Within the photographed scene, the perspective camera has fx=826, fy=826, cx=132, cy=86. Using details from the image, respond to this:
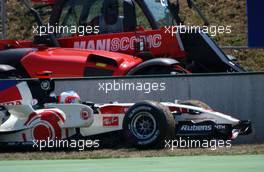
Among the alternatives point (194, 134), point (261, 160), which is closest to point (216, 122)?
point (194, 134)

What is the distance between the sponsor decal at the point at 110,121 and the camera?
41.8ft

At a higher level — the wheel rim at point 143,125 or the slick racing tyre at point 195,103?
the slick racing tyre at point 195,103

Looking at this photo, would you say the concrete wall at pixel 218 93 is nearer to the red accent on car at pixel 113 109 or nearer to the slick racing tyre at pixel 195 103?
the slick racing tyre at pixel 195 103

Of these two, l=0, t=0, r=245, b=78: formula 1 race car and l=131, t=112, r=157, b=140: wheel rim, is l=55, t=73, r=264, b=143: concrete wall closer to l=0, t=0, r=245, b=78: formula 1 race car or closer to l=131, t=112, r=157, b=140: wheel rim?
l=131, t=112, r=157, b=140: wheel rim

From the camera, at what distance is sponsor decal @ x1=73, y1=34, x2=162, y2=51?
15719mm

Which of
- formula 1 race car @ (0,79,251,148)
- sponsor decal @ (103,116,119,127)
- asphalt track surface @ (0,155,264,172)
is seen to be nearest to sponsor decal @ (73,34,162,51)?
formula 1 race car @ (0,79,251,148)

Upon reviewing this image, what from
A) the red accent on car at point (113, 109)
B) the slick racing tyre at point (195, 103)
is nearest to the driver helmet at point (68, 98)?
the red accent on car at point (113, 109)

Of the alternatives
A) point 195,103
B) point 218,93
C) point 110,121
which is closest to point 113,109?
point 110,121

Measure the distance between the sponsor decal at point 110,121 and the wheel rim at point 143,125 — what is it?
1.38 feet

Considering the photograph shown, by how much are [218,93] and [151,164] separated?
11.8 feet

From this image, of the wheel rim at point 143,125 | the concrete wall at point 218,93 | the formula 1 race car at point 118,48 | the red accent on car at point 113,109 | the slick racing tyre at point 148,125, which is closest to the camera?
the slick racing tyre at point 148,125

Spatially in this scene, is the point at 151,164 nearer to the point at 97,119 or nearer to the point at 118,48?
the point at 97,119

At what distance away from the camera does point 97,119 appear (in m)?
12.8

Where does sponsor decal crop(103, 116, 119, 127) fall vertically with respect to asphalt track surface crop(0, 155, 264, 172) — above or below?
above
